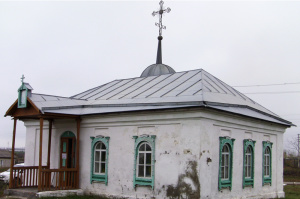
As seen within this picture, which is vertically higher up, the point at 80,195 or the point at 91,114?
→ the point at 91,114

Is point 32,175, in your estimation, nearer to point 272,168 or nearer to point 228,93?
point 228,93

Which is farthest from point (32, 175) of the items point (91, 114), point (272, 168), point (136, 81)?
point (272, 168)

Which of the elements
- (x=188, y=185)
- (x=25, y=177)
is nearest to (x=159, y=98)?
(x=188, y=185)

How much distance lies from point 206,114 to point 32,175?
24.5ft

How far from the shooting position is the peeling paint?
34.9ft

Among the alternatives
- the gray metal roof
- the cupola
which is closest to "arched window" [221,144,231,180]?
the gray metal roof

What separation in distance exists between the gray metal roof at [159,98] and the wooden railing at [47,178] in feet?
6.70

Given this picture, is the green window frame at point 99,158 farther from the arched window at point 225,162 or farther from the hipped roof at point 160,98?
the arched window at point 225,162

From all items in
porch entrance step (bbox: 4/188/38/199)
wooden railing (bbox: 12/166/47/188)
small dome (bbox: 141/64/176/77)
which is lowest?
porch entrance step (bbox: 4/188/38/199)

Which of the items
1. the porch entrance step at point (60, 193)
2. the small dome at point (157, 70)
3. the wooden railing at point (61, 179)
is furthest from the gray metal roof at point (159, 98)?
the small dome at point (157, 70)

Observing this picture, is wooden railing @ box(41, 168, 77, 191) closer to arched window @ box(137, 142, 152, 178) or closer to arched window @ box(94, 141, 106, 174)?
arched window @ box(94, 141, 106, 174)

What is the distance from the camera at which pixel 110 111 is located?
1278 cm

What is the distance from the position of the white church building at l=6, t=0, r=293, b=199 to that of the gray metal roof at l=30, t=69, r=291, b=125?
38 mm

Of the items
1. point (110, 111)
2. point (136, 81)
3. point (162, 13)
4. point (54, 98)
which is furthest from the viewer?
point (162, 13)
